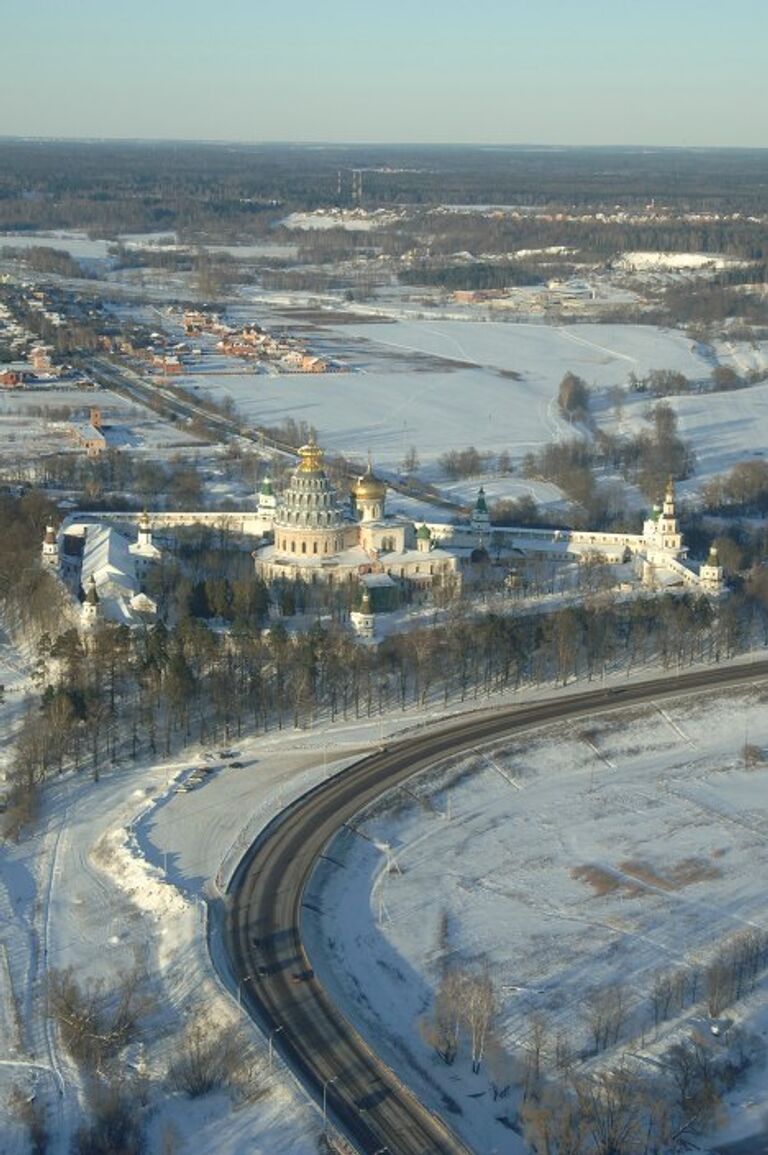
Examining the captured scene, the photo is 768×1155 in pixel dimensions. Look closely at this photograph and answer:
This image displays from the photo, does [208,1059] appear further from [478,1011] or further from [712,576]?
[712,576]

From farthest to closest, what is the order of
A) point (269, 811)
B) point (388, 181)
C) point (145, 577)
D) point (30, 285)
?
point (388, 181)
point (30, 285)
point (145, 577)
point (269, 811)

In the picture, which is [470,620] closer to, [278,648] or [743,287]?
[278,648]

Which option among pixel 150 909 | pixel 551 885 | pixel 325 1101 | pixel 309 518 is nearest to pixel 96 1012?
pixel 150 909

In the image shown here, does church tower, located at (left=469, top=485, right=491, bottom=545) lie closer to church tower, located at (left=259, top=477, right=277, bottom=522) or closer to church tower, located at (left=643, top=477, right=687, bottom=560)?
church tower, located at (left=643, top=477, right=687, bottom=560)

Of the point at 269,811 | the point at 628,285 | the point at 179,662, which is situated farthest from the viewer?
the point at 628,285

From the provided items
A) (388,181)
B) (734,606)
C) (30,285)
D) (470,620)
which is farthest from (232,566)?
(388,181)

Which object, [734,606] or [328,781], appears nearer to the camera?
[328,781]
